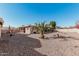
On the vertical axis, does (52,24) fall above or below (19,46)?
above

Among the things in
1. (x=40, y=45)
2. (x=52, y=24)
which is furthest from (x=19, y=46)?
(x=52, y=24)

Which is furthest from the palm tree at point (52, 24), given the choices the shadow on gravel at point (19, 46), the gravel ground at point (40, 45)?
the shadow on gravel at point (19, 46)

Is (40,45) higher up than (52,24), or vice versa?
(52,24)

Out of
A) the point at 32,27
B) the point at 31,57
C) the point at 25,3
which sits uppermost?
the point at 25,3

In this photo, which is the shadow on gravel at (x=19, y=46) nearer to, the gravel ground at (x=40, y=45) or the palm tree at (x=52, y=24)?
the gravel ground at (x=40, y=45)

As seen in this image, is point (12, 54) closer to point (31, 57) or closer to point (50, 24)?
point (31, 57)

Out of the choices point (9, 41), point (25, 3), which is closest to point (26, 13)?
point (25, 3)

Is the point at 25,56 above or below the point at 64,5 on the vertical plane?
below

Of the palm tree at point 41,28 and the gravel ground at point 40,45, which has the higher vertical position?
the palm tree at point 41,28

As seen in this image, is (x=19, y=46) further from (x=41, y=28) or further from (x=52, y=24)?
(x=52, y=24)

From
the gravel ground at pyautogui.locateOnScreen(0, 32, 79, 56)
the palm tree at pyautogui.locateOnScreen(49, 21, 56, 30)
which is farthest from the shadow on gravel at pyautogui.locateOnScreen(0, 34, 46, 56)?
the palm tree at pyautogui.locateOnScreen(49, 21, 56, 30)

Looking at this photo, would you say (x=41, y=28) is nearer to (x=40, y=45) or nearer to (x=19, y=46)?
(x=40, y=45)

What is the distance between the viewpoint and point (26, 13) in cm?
436

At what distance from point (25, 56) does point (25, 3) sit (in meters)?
0.63
